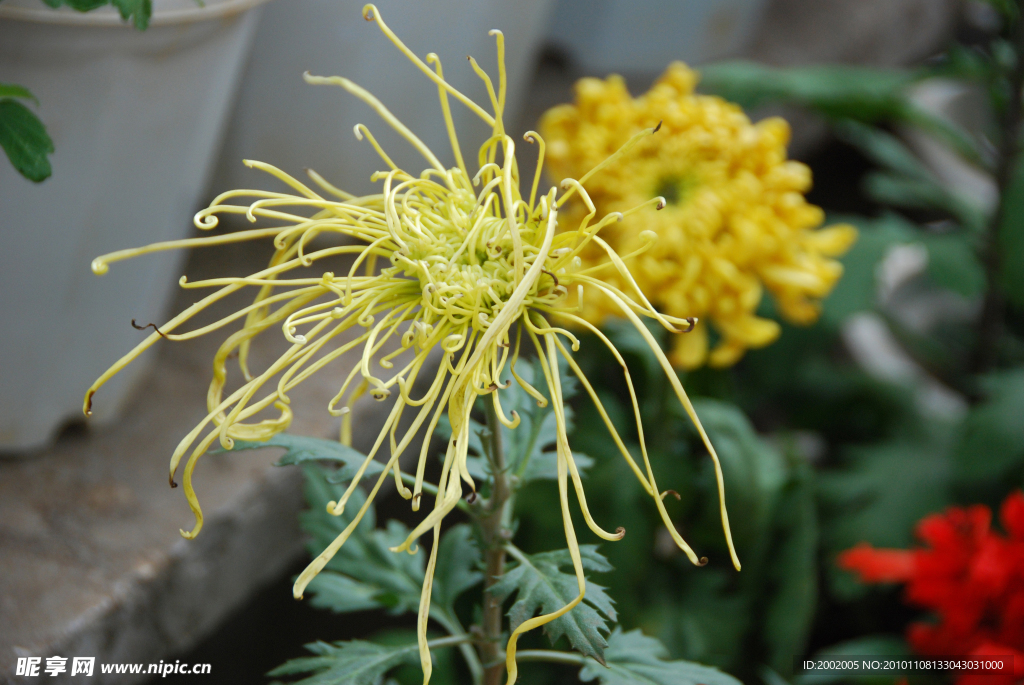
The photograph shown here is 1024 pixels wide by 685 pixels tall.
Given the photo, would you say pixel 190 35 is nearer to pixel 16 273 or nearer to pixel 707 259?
pixel 16 273

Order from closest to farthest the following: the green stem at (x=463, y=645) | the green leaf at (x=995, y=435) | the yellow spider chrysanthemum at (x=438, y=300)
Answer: the yellow spider chrysanthemum at (x=438, y=300), the green stem at (x=463, y=645), the green leaf at (x=995, y=435)

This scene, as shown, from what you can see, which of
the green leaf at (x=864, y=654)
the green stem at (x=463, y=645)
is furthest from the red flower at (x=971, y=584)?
the green stem at (x=463, y=645)

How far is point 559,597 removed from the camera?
0.88 ft

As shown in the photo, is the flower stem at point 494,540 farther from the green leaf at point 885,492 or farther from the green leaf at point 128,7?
the green leaf at point 885,492

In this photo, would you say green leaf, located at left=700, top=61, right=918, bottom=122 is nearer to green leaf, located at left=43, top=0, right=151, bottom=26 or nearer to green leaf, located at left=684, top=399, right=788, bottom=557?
green leaf, located at left=684, top=399, right=788, bottom=557

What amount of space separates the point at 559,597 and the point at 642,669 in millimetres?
68

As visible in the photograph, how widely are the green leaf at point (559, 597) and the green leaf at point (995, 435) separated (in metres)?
0.47

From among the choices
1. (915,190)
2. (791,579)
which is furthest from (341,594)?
(915,190)

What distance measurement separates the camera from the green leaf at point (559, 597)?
252mm

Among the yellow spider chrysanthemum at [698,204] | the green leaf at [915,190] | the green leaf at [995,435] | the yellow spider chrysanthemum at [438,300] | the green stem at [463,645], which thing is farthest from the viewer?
the green leaf at [915,190]

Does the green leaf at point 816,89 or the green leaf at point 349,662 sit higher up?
the green leaf at point 816,89

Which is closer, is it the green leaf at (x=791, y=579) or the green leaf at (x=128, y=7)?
the green leaf at (x=128, y=7)

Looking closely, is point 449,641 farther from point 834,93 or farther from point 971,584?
point 834,93

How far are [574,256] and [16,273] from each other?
320 millimetres
